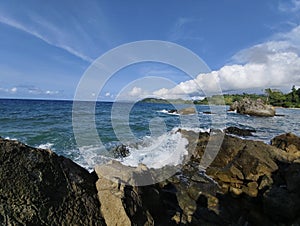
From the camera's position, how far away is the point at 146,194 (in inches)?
178

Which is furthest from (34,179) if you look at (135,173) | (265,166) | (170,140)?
(170,140)

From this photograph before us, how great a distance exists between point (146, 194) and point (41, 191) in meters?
2.16

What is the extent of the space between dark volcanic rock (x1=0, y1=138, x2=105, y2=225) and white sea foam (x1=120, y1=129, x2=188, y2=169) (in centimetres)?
545

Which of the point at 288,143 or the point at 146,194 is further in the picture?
the point at 288,143

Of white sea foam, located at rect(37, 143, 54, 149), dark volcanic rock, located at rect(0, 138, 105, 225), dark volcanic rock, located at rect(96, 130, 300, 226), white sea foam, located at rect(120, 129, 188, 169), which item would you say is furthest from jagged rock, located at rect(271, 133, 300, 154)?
white sea foam, located at rect(37, 143, 54, 149)

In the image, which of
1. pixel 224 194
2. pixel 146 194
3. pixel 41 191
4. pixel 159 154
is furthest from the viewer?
pixel 159 154

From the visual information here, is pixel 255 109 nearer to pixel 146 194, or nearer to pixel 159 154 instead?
pixel 159 154

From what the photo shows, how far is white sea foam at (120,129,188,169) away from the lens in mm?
9625

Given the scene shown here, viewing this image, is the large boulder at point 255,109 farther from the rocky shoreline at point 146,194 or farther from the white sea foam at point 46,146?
the white sea foam at point 46,146

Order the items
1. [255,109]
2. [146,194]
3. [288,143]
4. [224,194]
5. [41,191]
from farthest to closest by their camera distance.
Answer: [255,109] → [288,143] → [224,194] → [146,194] → [41,191]

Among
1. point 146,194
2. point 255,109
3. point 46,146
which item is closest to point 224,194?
point 146,194

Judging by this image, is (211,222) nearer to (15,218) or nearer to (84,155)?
(15,218)

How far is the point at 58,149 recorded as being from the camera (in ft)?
37.5

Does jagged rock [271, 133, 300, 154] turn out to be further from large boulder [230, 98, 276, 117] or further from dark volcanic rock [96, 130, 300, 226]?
large boulder [230, 98, 276, 117]
